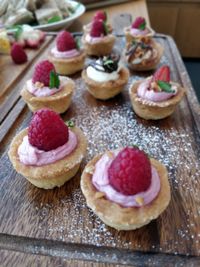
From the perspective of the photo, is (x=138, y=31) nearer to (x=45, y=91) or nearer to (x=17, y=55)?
(x=17, y=55)

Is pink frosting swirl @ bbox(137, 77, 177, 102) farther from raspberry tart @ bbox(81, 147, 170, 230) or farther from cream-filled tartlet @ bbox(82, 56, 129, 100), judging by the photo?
raspberry tart @ bbox(81, 147, 170, 230)

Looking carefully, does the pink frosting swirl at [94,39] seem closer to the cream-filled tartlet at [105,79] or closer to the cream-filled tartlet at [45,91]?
the cream-filled tartlet at [105,79]

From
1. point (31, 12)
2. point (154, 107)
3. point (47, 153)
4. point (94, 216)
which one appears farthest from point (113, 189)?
point (31, 12)

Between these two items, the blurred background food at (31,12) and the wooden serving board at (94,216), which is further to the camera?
the blurred background food at (31,12)

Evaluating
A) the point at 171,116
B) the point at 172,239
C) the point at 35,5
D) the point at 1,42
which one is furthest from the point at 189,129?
the point at 35,5

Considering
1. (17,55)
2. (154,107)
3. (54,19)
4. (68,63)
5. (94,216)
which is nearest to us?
(94,216)

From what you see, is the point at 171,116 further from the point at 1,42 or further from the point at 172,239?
the point at 1,42

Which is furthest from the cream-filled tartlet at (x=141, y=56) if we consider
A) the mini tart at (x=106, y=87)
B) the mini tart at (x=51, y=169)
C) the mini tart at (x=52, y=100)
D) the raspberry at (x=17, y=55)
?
the mini tart at (x=51, y=169)
